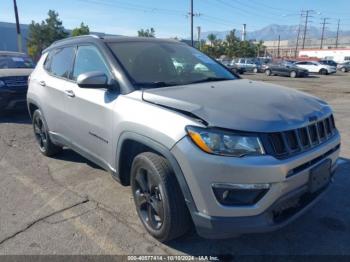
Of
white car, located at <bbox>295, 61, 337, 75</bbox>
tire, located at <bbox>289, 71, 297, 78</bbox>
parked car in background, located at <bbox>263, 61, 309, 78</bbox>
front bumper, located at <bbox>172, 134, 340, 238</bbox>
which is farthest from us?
white car, located at <bbox>295, 61, 337, 75</bbox>

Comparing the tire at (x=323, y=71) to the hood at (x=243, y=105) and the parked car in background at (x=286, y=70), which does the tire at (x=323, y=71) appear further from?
the hood at (x=243, y=105)

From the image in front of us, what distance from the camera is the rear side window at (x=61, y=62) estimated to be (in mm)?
4318

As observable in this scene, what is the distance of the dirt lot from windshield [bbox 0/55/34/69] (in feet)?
17.1

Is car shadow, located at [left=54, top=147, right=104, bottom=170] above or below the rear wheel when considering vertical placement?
above

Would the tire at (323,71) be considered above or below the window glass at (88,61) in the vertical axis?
below

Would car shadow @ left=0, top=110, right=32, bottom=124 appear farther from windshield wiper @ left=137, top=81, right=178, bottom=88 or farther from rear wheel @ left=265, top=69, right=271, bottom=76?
rear wheel @ left=265, top=69, right=271, bottom=76

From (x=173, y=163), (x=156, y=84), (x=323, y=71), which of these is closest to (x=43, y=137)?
(x=156, y=84)

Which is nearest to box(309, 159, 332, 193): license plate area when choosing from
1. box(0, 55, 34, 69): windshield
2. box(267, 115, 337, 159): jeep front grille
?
box(267, 115, 337, 159): jeep front grille

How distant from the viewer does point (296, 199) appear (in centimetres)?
263

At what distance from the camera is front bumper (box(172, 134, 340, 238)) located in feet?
7.69

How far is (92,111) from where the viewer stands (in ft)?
11.6

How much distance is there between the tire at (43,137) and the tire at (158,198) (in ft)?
7.93

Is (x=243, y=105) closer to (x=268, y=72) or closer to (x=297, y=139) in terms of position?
(x=297, y=139)

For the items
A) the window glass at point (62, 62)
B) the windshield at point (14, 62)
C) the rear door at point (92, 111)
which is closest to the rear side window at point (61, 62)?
the window glass at point (62, 62)
